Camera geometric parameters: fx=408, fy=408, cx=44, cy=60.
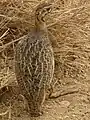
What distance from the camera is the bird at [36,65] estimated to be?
137 inches

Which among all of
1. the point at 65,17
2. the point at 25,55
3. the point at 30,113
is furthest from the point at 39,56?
the point at 65,17

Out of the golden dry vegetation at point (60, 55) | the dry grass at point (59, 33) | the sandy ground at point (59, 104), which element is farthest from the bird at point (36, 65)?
the dry grass at point (59, 33)

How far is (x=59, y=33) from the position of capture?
4.55 metres

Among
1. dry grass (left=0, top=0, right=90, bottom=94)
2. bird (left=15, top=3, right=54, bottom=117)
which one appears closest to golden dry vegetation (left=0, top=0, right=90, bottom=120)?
dry grass (left=0, top=0, right=90, bottom=94)

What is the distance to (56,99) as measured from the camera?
3.97 meters

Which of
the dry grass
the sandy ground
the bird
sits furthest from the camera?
the dry grass

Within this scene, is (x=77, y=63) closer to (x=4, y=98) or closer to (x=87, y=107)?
(x=87, y=107)

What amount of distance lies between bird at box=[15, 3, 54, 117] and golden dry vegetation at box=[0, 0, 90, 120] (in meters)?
0.27

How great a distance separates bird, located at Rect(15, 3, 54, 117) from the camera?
349 cm

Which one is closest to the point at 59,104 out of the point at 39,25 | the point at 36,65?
the point at 36,65

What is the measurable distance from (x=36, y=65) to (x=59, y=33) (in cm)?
108

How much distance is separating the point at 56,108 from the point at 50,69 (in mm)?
420

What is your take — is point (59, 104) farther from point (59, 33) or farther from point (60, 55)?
point (59, 33)

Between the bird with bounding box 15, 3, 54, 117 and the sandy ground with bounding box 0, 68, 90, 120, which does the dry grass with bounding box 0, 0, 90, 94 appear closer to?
the sandy ground with bounding box 0, 68, 90, 120
